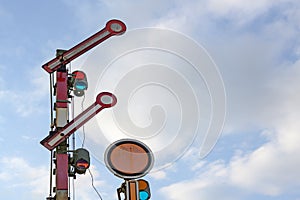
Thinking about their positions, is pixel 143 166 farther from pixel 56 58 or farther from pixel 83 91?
pixel 56 58

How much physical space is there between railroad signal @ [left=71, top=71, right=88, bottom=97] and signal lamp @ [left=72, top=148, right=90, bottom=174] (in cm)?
87

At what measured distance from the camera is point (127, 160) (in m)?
2.94

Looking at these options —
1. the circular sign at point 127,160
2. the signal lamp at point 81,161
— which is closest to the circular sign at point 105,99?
the signal lamp at point 81,161

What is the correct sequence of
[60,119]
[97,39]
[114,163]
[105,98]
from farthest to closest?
1. [97,39]
2. [60,119]
3. [105,98]
4. [114,163]

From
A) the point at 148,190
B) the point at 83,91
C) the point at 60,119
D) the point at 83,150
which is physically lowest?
the point at 148,190

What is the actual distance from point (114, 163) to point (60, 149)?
2771 millimetres

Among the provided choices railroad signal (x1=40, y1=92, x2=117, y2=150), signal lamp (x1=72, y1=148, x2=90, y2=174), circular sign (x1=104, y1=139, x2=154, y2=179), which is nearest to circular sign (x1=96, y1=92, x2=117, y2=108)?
railroad signal (x1=40, y1=92, x2=117, y2=150)

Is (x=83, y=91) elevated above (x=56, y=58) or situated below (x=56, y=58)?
below

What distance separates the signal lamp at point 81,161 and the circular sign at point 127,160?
254cm

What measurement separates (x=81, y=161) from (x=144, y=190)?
2643 millimetres

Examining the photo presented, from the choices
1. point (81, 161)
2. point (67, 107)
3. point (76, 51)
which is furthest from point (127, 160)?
point (76, 51)

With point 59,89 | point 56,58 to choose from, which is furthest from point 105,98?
point 56,58

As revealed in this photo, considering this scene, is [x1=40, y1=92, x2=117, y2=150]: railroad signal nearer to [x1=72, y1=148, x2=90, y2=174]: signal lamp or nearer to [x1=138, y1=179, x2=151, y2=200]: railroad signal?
[x1=72, y1=148, x2=90, y2=174]: signal lamp

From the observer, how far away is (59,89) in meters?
5.98
